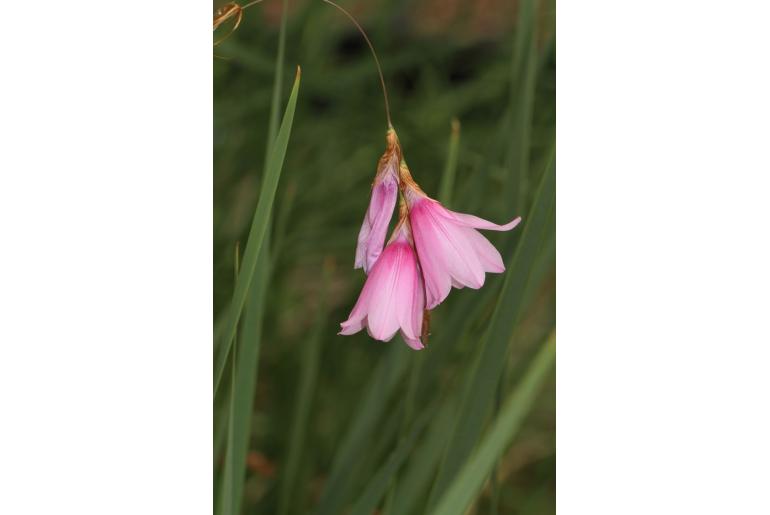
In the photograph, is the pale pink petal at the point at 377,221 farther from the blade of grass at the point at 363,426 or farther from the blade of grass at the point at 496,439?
the blade of grass at the point at 496,439

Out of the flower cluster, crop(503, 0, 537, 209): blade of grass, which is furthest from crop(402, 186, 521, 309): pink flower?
crop(503, 0, 537, 209): blade of grass

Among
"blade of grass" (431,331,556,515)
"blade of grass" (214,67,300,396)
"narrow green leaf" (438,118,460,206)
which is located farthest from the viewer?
"narrow green leaf" (438,118,460,206)

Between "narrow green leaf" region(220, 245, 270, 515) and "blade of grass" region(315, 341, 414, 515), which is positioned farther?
"blade of grass" region(315, 341, 414, 515)

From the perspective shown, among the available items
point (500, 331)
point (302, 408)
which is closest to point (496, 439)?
point (500, 331)

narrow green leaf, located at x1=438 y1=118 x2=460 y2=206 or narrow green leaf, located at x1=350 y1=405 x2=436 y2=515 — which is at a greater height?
narrow green leaf, located at x1=438 y1=118 x2=460 y2=206

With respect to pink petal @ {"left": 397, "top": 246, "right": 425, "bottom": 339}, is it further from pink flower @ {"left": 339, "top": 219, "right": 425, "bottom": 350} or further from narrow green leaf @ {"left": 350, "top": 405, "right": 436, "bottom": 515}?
narrow green leaf @ {"left": 350, "top": 405, "right": 436, "bottom": 515}

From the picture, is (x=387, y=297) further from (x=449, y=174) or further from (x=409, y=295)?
(x=449, y=174)

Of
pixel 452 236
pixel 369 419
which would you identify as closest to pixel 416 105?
pixel 452 236

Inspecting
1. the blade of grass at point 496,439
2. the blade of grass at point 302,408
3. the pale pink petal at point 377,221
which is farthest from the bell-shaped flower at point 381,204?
the blade of grass at point 496,439
